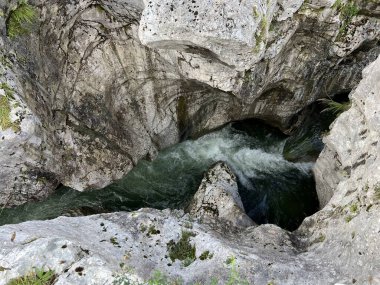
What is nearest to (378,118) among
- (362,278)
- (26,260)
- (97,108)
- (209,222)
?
(362,278)

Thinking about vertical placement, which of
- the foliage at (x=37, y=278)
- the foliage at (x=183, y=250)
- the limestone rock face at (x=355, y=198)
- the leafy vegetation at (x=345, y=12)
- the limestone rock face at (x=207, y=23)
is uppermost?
the leafy vegetation at (x=345, y=12)

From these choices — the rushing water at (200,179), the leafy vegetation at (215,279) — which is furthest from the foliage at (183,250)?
the rushing water at (200,179)

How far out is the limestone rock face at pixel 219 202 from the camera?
9242mm

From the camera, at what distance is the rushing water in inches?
448

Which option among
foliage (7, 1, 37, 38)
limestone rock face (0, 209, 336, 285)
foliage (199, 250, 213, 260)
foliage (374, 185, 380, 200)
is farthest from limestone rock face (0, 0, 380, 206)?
foliage (199, 250, 213, 260)

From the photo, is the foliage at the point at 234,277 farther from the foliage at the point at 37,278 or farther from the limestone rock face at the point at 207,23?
the limestone rock face at the point at 207,23

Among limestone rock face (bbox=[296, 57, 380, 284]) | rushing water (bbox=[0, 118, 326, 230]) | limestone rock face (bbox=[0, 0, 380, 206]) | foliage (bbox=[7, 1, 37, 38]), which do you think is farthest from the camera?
rushing water (bbox=[0, 118, 326, 230])

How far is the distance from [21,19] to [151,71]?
12.4 ft

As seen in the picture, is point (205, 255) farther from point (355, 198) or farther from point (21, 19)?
point (21, 19)

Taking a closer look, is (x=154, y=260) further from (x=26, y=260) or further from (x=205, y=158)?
(x=205, y=158)

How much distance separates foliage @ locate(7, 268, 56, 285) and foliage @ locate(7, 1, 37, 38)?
6584mm

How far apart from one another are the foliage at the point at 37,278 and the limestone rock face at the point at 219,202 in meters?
4.12

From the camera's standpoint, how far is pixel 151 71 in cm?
1080

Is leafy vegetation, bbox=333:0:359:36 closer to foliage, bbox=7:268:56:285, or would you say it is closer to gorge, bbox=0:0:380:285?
gorge, bbox=0:0:380:285
